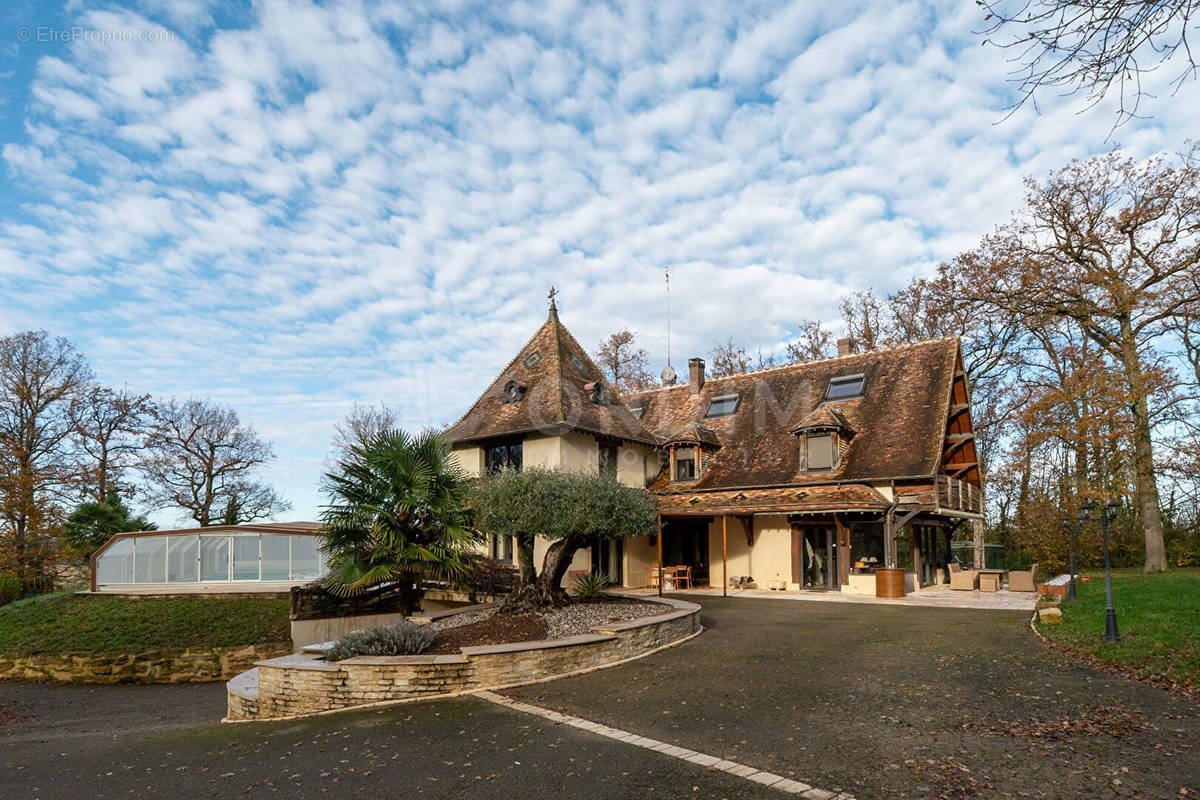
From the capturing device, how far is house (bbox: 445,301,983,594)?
19.9 meters

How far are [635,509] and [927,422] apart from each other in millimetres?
11424

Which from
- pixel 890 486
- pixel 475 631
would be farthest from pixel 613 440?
pixel 475 631

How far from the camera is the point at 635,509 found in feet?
44.2

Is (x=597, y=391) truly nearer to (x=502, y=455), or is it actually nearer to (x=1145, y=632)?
(x=502, y=455)

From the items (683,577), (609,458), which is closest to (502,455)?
(609,458)

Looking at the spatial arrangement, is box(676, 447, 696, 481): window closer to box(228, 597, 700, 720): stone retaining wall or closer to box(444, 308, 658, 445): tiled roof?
box(444, 308, 658, 445): tiled roof

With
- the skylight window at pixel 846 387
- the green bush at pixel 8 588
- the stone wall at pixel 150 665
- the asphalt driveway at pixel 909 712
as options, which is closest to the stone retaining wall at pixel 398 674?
the asphalt driveway at pixel 909 712

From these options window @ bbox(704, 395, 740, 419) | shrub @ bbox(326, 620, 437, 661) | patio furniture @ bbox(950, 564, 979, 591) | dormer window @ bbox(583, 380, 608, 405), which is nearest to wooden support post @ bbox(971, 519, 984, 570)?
patio furniture @ bbox(950, 564, 979, 591)

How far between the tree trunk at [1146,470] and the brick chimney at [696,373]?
1394cm

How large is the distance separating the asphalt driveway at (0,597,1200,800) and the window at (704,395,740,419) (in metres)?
15.3

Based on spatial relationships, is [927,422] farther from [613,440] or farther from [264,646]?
[264,646]

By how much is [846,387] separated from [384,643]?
60.2ft

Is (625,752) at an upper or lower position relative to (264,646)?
upper

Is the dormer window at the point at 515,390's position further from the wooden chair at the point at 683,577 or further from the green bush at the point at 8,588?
the green bush at the point at 8,588
